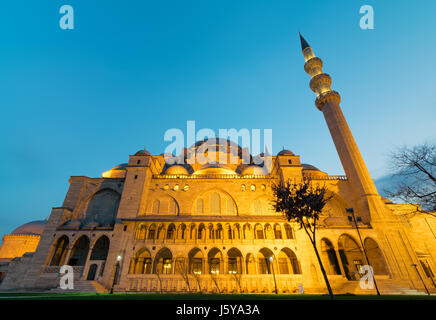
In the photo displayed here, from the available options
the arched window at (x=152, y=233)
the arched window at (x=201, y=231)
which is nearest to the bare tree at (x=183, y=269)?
the arched window at (x=201, y=231)

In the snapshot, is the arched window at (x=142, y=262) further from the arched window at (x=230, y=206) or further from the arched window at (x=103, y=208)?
the arched window at (x=230, y=206)

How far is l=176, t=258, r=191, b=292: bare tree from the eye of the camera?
73.9ft

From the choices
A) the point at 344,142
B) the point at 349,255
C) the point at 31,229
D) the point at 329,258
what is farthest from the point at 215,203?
the point at 31,229

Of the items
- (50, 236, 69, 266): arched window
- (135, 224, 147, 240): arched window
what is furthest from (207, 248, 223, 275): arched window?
(50, 236, 69, 266): arched window

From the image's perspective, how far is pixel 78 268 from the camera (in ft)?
79.9

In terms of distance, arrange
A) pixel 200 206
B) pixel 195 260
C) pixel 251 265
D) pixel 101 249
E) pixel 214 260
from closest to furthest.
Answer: pixel 251 265 < pixel 214 260 < pixel 195 260 < pixel 101 249 < pixel 200 206

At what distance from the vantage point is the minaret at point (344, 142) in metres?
27.4

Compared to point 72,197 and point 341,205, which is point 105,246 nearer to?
point 72,197

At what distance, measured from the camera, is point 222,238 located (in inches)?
1007

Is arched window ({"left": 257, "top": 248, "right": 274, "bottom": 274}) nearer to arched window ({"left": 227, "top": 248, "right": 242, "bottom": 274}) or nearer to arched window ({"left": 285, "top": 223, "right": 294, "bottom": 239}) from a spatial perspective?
arched window ({"left": 227, "top": 248, "right": 242, "bottom": 274})

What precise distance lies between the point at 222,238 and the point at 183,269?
5.64 m

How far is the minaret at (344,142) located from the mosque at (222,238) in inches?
6.1

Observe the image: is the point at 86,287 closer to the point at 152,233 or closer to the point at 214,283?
the point at 152,233
